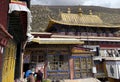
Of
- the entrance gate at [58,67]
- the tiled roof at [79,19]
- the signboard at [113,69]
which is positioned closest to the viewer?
the entrance gate at [58,67]

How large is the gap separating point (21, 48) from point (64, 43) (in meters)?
4.97

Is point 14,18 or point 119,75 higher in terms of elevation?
point 14,18

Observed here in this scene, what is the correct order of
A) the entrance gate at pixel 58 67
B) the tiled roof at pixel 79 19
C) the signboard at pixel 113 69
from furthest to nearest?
1. the tiled roof at pixel 79 19
2. the signboard at pixel 113 69
3. the entrance gate at pixel 58 67

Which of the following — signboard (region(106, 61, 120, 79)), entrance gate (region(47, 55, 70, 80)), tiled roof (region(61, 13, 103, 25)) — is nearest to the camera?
entrance gate (region(47, 55, 70, 80))

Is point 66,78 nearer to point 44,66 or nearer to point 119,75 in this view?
point 44,66

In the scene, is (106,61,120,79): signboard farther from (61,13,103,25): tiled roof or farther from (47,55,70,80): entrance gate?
(61,13,103,25): tiled roof

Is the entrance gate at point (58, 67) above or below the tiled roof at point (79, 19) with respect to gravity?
below

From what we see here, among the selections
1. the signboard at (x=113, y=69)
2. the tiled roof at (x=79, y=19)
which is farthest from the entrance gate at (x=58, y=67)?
the tiled roof at (x=79, y=19)

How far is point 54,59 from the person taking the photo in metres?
17.1

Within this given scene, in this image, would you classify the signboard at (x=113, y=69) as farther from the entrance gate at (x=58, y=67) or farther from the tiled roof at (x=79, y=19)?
the tiled roof at (x=79, y=19)

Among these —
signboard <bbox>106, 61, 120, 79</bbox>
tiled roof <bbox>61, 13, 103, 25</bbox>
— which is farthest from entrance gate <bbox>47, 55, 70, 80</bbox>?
tiled roof <bbox>61, 13, 103, 25</bbox>

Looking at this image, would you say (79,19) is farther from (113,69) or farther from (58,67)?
(58,67)

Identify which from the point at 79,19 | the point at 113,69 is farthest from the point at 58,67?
the point at 79,19

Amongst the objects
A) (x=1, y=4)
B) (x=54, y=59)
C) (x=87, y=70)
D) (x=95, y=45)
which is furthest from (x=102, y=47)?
(x=1, y=4)
